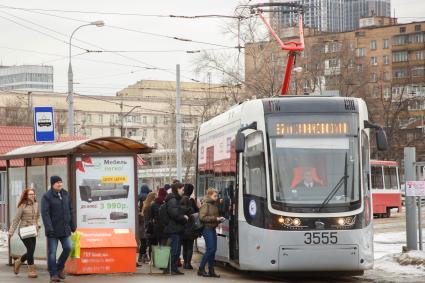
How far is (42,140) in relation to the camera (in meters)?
22.4

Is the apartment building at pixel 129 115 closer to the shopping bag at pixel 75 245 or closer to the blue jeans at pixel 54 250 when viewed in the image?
the shopping bag at pixel 75 245

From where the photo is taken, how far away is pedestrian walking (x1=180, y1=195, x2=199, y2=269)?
59.9ft

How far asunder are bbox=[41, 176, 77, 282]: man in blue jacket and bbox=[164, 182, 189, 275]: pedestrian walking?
2216 millimetres

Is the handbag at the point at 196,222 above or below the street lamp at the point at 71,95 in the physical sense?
below

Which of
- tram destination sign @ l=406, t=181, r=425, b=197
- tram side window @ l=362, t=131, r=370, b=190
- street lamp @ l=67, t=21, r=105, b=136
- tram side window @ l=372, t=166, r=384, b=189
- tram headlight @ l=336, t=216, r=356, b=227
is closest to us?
tram headlight @ l=336, t=216, r=356, b=227

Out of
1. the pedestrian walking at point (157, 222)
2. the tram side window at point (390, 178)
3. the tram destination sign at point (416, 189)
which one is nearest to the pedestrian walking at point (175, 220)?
the pedestrian walking at point (157, 222)

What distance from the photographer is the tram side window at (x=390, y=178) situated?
4491cm

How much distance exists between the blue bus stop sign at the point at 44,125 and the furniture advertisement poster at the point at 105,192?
4557 millimetres

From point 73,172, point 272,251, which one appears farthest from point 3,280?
point 272,251

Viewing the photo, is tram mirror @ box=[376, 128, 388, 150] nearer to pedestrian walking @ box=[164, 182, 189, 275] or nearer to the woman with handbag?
pedestrian walking @ box=[164, 182, 189, 275]

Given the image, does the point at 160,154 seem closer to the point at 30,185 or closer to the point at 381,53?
the point at 381,53

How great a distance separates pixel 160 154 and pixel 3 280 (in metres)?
88.7

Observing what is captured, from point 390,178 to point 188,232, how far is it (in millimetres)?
27500

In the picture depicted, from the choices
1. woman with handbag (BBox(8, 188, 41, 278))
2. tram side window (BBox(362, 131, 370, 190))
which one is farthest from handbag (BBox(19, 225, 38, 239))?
tram side window (BBox(362, 131, 370, 190))
